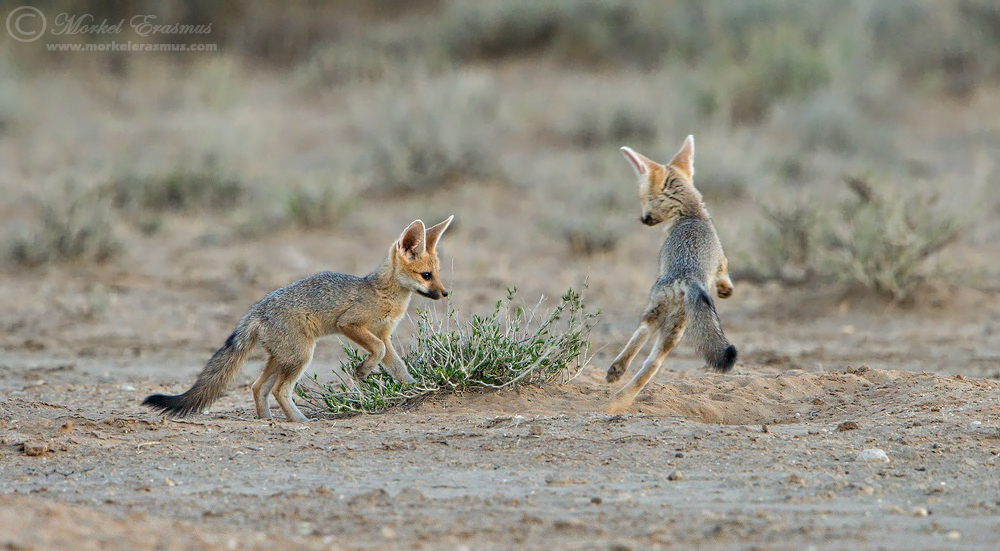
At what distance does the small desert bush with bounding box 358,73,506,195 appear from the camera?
655 inches

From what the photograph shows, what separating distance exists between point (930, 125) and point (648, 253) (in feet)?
27.3

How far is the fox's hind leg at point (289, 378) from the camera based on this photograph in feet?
22.3

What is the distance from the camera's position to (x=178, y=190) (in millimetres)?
15969

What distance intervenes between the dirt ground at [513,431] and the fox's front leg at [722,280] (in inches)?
22.7

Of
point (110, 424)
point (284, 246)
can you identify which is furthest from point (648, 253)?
point (110, 424)

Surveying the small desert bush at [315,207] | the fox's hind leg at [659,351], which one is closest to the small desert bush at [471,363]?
the fox's hind leg at [659,351]

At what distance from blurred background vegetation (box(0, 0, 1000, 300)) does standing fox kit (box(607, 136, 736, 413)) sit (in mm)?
4511

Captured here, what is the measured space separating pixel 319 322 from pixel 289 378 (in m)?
0.37

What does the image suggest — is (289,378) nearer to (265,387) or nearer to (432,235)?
(265,387)

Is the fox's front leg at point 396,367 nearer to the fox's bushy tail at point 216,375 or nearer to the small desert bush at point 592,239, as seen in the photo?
the fox's bushy tail at point 216,375

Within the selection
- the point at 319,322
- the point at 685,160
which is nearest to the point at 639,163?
the point at 685,160

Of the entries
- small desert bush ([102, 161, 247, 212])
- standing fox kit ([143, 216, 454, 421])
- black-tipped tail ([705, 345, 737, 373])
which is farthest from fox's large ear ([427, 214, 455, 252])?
small desert bush ([102, 161, 247, 212])

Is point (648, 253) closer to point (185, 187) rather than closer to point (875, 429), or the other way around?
point (185, 187)

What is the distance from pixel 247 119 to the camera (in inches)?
754
